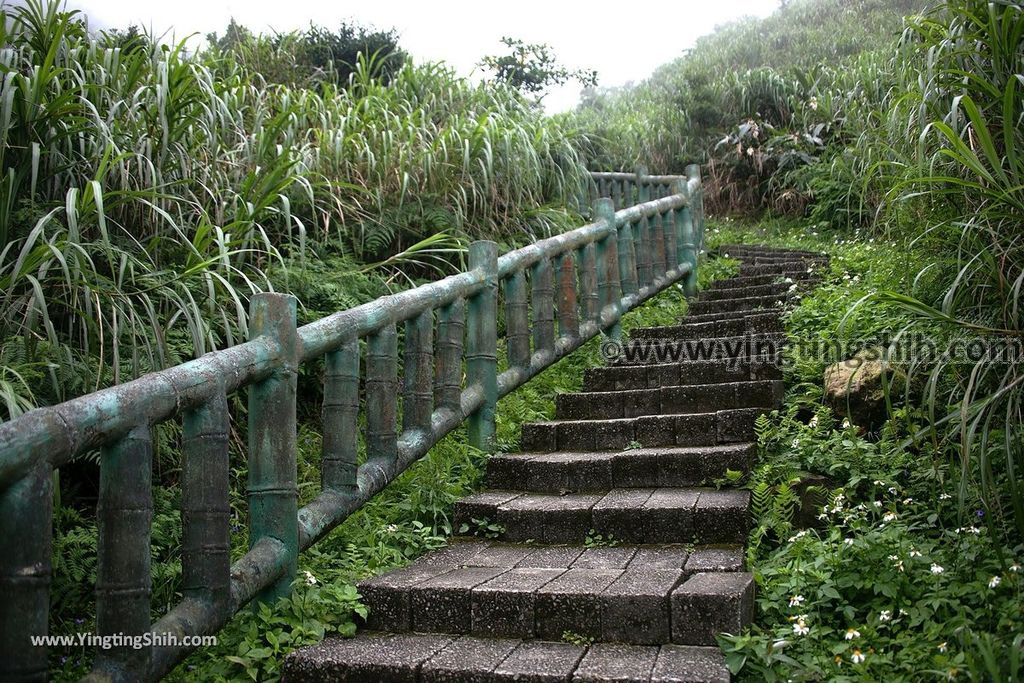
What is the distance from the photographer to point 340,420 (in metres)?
3.30

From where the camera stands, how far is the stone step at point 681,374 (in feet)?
15.4

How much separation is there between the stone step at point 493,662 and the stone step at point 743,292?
454 centimetres

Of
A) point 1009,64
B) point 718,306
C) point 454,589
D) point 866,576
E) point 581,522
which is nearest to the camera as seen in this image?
point 866,576

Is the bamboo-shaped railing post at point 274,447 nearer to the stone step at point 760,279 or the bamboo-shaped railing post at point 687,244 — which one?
the stone step at point 760,279

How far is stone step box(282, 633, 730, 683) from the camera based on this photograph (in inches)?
96.3

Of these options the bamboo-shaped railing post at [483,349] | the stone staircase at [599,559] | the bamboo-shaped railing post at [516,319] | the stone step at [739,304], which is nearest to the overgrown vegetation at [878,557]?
the stone staircase at [599,559]

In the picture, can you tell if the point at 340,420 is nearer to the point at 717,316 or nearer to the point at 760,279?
the point at 717,316

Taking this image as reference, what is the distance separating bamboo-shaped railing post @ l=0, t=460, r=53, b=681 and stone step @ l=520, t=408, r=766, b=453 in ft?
9.12

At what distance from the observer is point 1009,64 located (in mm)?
3244

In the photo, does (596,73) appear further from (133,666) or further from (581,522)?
(133,666)

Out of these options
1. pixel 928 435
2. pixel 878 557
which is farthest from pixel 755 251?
pixel 878 557

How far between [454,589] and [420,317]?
1.35 metres

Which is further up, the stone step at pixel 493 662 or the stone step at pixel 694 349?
the stone step at pixel 694 349

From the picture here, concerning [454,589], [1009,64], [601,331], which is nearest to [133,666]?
[454,589]
